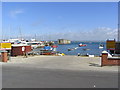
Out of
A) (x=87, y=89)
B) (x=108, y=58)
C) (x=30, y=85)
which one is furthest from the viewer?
(x=108, y=58)

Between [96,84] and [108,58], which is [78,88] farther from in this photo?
[108,58]

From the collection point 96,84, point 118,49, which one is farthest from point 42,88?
point 118,49

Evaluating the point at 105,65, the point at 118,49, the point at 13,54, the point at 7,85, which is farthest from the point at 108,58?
the point at 118,49

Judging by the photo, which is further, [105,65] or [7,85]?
[105,65]

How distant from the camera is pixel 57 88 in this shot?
966 centimetres

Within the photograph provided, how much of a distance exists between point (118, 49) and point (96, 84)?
36060 mm

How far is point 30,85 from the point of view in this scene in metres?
10.3

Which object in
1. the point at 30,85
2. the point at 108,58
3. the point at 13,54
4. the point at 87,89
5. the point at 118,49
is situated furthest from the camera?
the point at 118,49

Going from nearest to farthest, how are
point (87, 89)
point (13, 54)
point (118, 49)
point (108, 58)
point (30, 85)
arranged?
1. point (87, 89)
2. point (30, 85)
3. point (108, 58)
4. point (13, 54)
5. point (118, 49)

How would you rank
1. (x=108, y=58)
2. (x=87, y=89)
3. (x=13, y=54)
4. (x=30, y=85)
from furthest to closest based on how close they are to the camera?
(x=13, y=54)
(x=108, y=58)
(x=30, y=85)
(x=87, y=89)

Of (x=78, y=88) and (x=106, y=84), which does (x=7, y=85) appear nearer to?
(x=78, y=88)

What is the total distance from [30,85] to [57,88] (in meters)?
1.65

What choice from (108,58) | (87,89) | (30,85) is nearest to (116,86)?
(87,89)

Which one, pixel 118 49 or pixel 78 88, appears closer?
pixel 78 88
